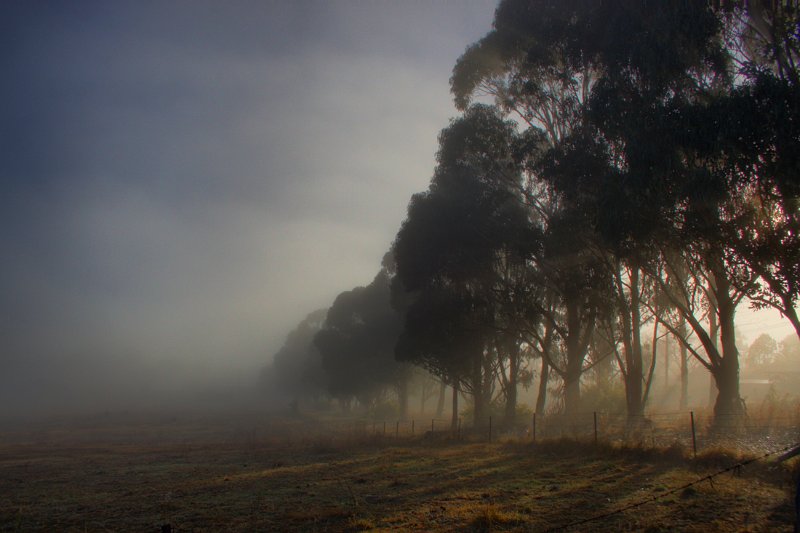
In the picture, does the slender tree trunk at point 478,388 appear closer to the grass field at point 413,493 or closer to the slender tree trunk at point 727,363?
the grass field at point 413,493

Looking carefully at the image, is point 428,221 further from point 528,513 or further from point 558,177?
point 528,513

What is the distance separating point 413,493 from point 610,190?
12.8 m

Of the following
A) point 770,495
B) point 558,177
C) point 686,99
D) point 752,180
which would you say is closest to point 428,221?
point 558,177

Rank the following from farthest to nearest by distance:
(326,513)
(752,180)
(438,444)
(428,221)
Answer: (428,221) → (438,444) → (752,180) → (326,513)

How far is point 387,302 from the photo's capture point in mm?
60250

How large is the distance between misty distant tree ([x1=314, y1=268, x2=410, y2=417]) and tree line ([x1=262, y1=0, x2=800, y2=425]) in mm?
12587

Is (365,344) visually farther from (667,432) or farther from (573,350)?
(667,432)

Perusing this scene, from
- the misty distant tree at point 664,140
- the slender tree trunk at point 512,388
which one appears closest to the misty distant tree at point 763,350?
the slender tree trunk at point 512,388

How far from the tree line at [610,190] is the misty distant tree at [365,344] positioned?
41.3ft

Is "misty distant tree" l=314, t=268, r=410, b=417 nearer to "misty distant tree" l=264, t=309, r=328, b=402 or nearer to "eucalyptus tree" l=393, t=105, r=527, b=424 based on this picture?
"eucalyptus tree" l=393, t=105, r=527, b=424

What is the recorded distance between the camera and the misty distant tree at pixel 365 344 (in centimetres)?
5903

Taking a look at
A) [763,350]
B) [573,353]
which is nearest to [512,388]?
[573,353]

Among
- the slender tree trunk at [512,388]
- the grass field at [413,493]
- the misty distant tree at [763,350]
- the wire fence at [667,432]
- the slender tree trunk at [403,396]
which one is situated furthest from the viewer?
the misty distant tree at [763,350]

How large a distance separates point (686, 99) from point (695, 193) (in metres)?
4.70
